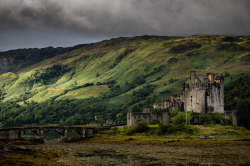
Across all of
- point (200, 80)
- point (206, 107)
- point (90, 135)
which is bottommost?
point (90, 135)

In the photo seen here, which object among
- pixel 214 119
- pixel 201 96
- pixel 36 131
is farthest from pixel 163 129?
pixel 36 131

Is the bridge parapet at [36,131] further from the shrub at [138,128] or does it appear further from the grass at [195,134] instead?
the shrub at [138,128]

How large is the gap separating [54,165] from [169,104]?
78599 millimetres

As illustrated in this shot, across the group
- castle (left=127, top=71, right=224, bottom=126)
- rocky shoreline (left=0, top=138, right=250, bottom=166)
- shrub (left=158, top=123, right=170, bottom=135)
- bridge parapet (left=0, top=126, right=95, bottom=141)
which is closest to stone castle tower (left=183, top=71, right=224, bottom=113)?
castle (left=127, top=71, right=224, bottom=126)

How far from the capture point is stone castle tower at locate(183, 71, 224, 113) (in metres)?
102

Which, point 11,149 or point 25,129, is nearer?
point 11,149

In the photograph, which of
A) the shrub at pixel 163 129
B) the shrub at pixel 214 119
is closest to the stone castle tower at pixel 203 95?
the shrub at pixel 214 119

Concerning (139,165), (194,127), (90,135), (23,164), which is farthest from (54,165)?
(90,135)

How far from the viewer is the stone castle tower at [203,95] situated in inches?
3999

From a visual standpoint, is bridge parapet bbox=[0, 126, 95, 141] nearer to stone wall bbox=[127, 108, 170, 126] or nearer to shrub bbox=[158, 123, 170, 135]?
stone wall bbox=[127, 108, 170, 126]

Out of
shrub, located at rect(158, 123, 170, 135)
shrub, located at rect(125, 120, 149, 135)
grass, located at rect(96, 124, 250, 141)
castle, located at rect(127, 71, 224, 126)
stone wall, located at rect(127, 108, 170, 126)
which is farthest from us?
stone wall, located at rect(127, 108, 170, 126)

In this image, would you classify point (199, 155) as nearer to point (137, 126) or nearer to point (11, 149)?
point (11, 149)

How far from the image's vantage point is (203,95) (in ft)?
333

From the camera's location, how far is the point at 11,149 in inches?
2025
